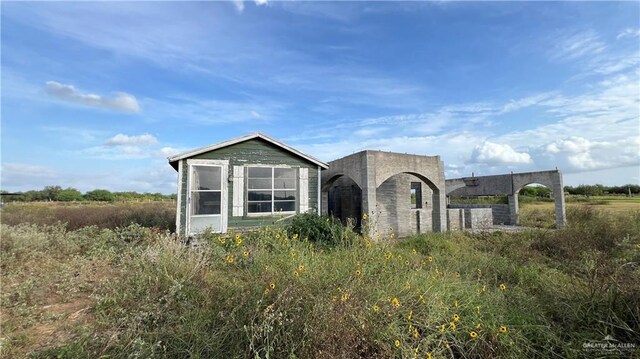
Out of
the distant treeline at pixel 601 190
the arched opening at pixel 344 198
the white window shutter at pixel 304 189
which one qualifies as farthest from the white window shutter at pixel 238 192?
the distant treeline at pixel 601 190

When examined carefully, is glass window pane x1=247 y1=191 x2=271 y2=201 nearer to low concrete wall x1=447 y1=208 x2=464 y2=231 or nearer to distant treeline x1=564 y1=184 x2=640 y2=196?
low concrete wall x1=447 y1=208 x2=464 y2=231

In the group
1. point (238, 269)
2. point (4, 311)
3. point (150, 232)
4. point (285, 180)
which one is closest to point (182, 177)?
point (150, 232)

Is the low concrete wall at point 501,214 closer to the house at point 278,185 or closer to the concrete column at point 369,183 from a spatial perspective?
the house at point 278,185

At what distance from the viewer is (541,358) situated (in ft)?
8.36

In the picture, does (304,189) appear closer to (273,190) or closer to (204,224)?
(273,190)

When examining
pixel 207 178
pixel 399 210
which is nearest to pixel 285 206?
pixel 207 178

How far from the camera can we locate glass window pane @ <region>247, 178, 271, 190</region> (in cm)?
940

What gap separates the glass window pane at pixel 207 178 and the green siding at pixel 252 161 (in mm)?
306

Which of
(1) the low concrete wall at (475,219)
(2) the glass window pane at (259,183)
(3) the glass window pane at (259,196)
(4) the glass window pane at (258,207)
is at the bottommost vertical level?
(1) the low concrete wall at (475,219)

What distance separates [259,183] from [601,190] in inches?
1936

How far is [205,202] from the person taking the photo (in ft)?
29.1

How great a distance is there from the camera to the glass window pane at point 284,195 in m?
9.72

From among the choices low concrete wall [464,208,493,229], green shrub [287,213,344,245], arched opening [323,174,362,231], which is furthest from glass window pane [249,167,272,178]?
low concrete wall [464,208,493,229]

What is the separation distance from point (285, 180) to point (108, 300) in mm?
6540
